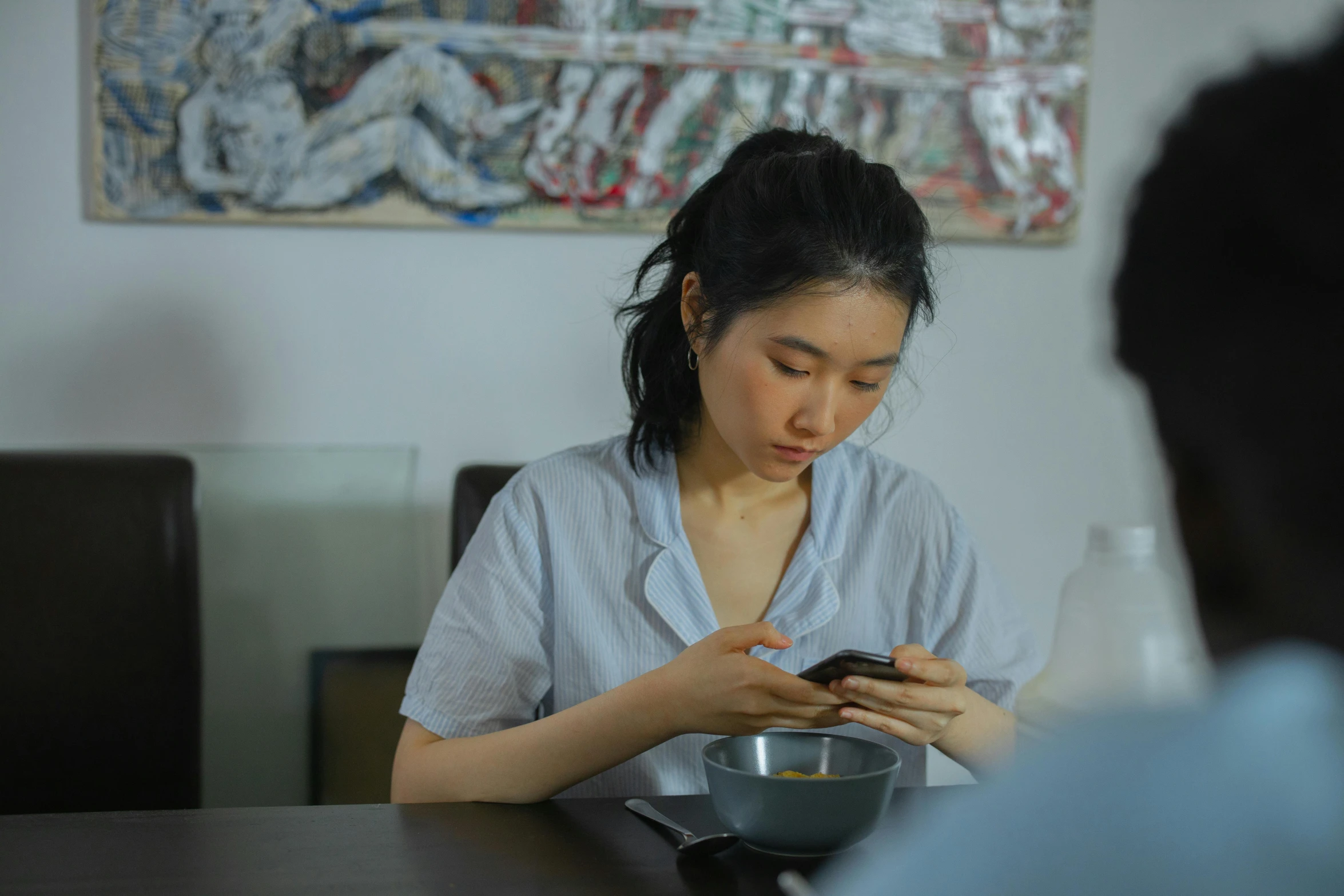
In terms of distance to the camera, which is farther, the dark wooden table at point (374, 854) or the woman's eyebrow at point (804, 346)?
the woman's eyebrow at point (804, 346)

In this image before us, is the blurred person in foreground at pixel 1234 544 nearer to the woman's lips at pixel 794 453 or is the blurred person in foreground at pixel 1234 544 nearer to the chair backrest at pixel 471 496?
the woman's lips at pixel 794 453

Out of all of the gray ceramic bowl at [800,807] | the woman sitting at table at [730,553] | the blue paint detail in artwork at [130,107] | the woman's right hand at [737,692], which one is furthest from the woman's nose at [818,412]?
the blue paint detail in artwork at [130,107]

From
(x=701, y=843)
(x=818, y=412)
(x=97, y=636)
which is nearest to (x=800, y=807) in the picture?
(x=701, y=843)

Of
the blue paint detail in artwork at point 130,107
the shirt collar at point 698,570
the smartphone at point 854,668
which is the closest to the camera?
the smartphone at point 854,668

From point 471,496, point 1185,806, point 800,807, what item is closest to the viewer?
point 1185,806

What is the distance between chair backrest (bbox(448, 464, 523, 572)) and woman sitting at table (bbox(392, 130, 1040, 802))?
22 cm

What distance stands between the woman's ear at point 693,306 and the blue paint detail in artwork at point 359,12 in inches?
32.5

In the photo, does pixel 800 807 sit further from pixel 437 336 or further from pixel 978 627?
pixel 437 336

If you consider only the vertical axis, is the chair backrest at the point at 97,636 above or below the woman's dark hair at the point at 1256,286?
below

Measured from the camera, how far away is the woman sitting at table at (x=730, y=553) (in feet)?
3.43

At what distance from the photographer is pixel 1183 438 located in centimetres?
38

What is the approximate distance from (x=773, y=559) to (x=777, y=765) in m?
0.40

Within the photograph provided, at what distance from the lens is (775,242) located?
117 cm

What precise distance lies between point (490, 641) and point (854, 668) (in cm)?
47
